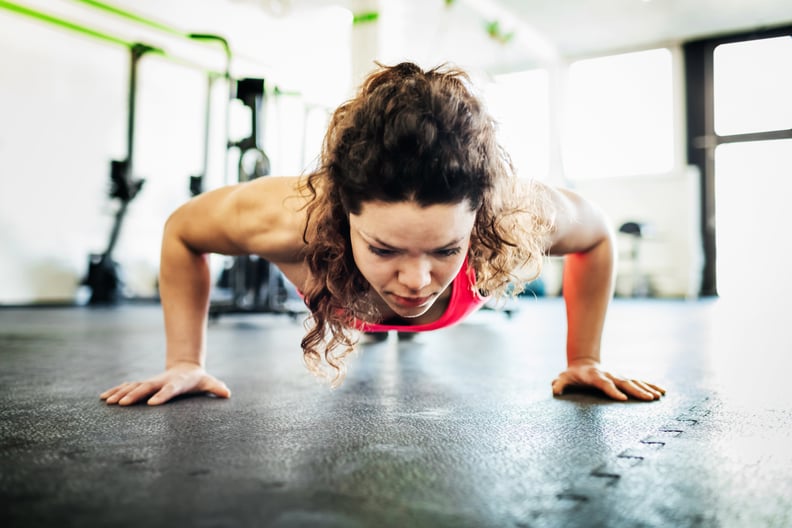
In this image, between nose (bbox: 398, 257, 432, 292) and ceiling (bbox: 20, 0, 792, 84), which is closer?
nose (bbox: 398, 257, 432, 292)

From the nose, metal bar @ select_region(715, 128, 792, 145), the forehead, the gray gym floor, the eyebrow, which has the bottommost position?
the gray gym floor

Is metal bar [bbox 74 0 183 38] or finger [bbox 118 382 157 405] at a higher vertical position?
metal bar [bbox 74 0 183 38]

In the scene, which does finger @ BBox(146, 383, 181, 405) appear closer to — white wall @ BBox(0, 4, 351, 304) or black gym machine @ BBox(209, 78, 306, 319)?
black gym machine @ BBox(209, 78, 306, 319)

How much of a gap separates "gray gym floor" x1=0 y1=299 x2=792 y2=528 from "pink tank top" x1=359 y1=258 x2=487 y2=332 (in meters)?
0.16

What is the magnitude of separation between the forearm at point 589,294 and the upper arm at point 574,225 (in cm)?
3

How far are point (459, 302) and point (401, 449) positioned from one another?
46cm

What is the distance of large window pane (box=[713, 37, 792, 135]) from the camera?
687cm

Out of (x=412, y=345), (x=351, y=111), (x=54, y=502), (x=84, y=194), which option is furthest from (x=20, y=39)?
(x=54, y=502)

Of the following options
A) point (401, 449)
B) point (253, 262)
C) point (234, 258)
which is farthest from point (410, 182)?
point (234, 258)

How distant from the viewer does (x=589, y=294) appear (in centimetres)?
149

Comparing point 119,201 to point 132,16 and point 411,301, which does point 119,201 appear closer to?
point 132,16

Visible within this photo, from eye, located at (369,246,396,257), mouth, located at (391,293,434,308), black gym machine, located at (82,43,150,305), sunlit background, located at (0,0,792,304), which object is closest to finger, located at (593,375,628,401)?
mouth, located at (391,293,434,308)

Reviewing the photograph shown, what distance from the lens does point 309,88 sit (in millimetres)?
7297

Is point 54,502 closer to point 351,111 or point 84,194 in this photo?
point 351,111
